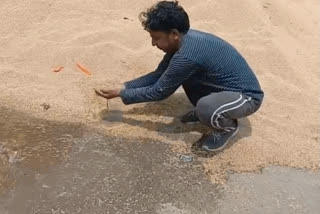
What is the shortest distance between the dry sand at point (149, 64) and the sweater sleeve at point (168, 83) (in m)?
0.30

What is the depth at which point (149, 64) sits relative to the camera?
14.0ft

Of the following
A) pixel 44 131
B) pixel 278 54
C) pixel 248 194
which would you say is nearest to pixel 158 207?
pixel 248 194

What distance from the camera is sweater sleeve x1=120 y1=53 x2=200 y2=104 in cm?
312

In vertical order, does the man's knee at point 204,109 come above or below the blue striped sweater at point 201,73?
below

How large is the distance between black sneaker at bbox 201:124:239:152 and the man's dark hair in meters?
0.75

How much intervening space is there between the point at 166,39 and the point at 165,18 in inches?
6.3

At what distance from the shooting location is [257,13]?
5.20 metres

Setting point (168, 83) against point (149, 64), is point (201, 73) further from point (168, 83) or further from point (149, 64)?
point (149, 64)

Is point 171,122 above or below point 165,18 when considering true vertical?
below

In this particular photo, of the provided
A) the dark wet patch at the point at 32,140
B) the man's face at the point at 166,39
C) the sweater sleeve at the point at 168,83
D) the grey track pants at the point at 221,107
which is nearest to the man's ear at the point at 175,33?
the man's face at the point at 166,39

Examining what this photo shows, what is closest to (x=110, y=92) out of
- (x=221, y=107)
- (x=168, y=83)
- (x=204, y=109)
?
(x=168, y=83)

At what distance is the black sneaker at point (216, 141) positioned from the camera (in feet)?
11.0

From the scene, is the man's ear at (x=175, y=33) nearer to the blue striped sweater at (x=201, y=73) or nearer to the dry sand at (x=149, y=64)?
the blue striped sweater at (x=201, y=73)

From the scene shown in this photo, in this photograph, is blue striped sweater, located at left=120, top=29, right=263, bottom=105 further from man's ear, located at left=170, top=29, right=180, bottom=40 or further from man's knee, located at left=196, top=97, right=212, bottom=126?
man's knee, located at left=196, top=97, right=212, bottom=126
